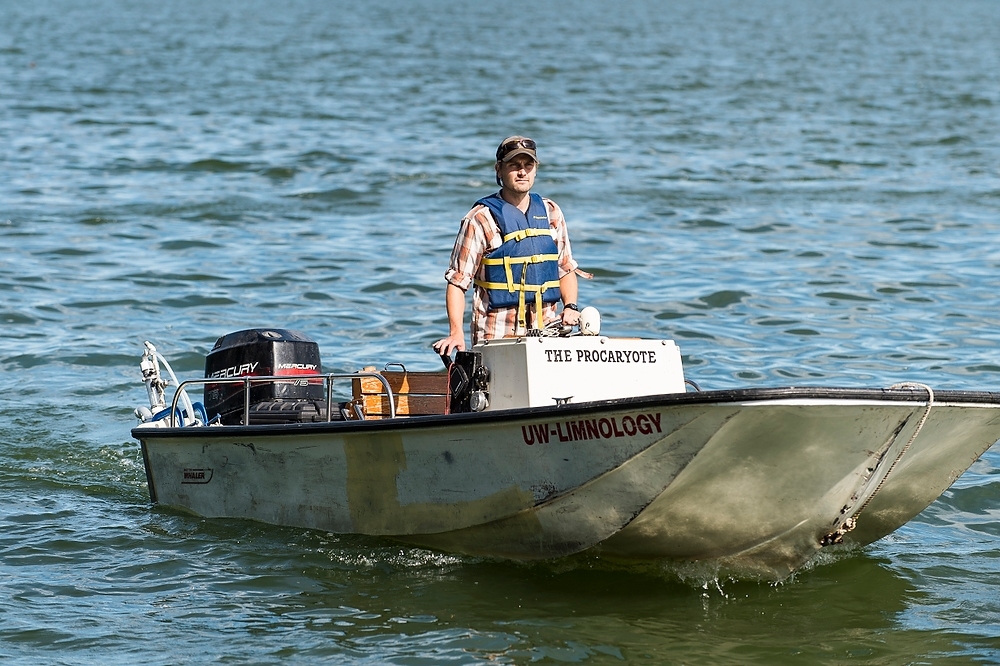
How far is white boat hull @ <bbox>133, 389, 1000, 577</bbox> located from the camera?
659 cm

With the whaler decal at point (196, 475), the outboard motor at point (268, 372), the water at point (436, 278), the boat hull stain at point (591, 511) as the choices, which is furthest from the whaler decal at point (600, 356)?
the whaler decal at point (196, 475)

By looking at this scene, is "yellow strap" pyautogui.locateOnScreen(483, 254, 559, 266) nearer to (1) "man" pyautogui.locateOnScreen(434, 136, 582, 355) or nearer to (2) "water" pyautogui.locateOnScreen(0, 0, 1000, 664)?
(1) "man" pyautogui.locateOnScreen(434, 136, 582, 355)

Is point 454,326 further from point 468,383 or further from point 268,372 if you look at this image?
point 268,372

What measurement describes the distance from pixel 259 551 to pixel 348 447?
103cm

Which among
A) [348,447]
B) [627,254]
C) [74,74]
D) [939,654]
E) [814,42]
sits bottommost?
[939,654]

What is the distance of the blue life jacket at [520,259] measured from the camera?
7.90 m

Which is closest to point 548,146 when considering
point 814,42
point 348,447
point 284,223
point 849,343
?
point 284,223

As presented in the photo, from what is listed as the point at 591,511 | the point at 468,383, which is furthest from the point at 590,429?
the point at 468,383

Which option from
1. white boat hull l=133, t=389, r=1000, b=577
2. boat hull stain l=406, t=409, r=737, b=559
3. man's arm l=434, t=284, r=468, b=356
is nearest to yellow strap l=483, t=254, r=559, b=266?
man's arm l=434, t=284, r=468, b=356

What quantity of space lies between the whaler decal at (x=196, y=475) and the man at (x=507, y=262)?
1.77 meters

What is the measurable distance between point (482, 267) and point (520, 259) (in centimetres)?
24

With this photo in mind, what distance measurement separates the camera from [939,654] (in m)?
6.90

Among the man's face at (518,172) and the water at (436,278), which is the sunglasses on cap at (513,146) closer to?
the man's face at (518,172)

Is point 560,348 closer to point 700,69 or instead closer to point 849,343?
point 849,343
